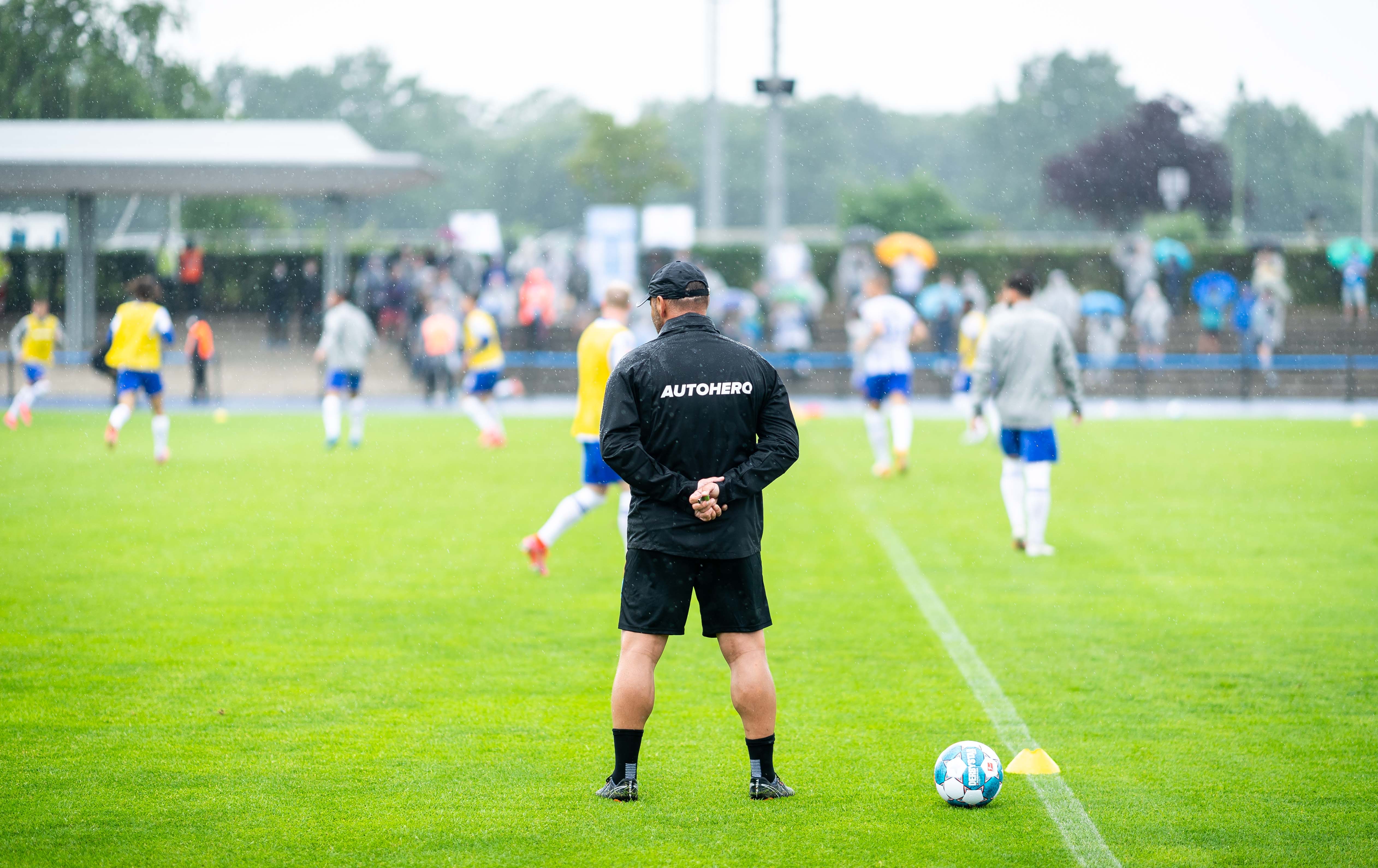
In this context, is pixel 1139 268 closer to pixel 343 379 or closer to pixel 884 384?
pixel 884 384

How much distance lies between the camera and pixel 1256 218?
64.9 meters

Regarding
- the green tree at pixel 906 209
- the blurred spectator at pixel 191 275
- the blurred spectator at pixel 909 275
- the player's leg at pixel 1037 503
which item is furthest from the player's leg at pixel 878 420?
the green tree at pixel 906 209

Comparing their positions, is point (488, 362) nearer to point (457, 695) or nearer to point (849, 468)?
point (849, 468)

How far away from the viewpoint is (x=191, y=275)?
102 feet

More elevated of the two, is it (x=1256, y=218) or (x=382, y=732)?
(x=1256, y=218)

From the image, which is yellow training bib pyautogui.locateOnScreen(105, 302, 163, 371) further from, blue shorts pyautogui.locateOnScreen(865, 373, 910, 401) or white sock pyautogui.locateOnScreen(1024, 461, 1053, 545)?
white sock pyautogui.locateOnScreen(1024, 461, 1053, 545)

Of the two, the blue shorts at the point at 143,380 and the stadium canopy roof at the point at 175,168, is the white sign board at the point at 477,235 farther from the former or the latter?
the blue shorts at the point at 143,380

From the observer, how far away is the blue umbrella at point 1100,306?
27.7 meters

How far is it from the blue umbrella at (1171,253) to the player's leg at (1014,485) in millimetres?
22430

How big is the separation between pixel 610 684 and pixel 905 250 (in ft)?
78.6

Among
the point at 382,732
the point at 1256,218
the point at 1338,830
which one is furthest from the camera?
the point at 1256,218

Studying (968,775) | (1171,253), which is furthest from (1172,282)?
(968,775)

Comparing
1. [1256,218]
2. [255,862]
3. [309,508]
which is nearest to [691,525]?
[255,862]

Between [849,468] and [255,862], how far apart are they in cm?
1239
